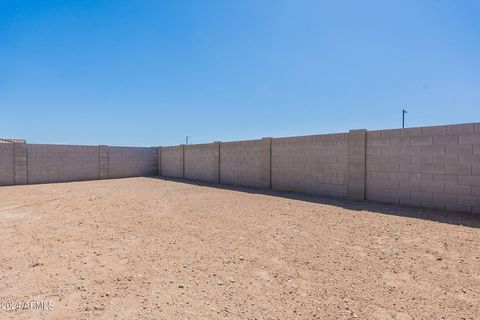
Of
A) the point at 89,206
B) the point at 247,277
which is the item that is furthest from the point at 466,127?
the point at 89,206

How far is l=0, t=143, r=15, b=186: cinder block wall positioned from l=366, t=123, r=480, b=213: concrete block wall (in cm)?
1645

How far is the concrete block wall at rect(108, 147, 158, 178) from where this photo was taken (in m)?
17.8

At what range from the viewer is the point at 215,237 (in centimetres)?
485

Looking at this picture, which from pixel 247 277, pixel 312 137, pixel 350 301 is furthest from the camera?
pixel 312 137

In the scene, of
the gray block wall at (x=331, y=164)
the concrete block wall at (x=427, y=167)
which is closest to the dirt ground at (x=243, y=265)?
the concrete block wall at (x=427, y=167)

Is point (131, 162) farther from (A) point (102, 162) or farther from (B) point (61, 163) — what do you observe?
(B) point (61, 163)

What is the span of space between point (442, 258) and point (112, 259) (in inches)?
179

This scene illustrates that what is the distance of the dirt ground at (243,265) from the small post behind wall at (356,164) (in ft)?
5.52

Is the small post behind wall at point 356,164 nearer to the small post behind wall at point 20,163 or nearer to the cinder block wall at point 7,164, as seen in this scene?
the small post behind wall at point 20,163

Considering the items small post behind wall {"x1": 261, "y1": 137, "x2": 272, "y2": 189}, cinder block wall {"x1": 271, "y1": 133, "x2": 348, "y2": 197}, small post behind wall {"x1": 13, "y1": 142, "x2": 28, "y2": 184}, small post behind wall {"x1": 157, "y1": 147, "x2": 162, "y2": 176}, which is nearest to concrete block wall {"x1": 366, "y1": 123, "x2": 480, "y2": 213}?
Result: cinder block wall {"x1": 271, "y1": 133, "x2": 348, "y2": 197}

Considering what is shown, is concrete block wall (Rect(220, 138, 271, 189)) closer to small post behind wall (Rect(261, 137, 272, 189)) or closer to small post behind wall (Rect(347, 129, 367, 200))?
small post behind wall (Rect(261, 137, 272, 189))

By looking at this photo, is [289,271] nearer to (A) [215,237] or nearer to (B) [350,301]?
(B) [350,301]

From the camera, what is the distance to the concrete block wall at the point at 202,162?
1468 centimetres

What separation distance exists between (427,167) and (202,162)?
11.2 meters
